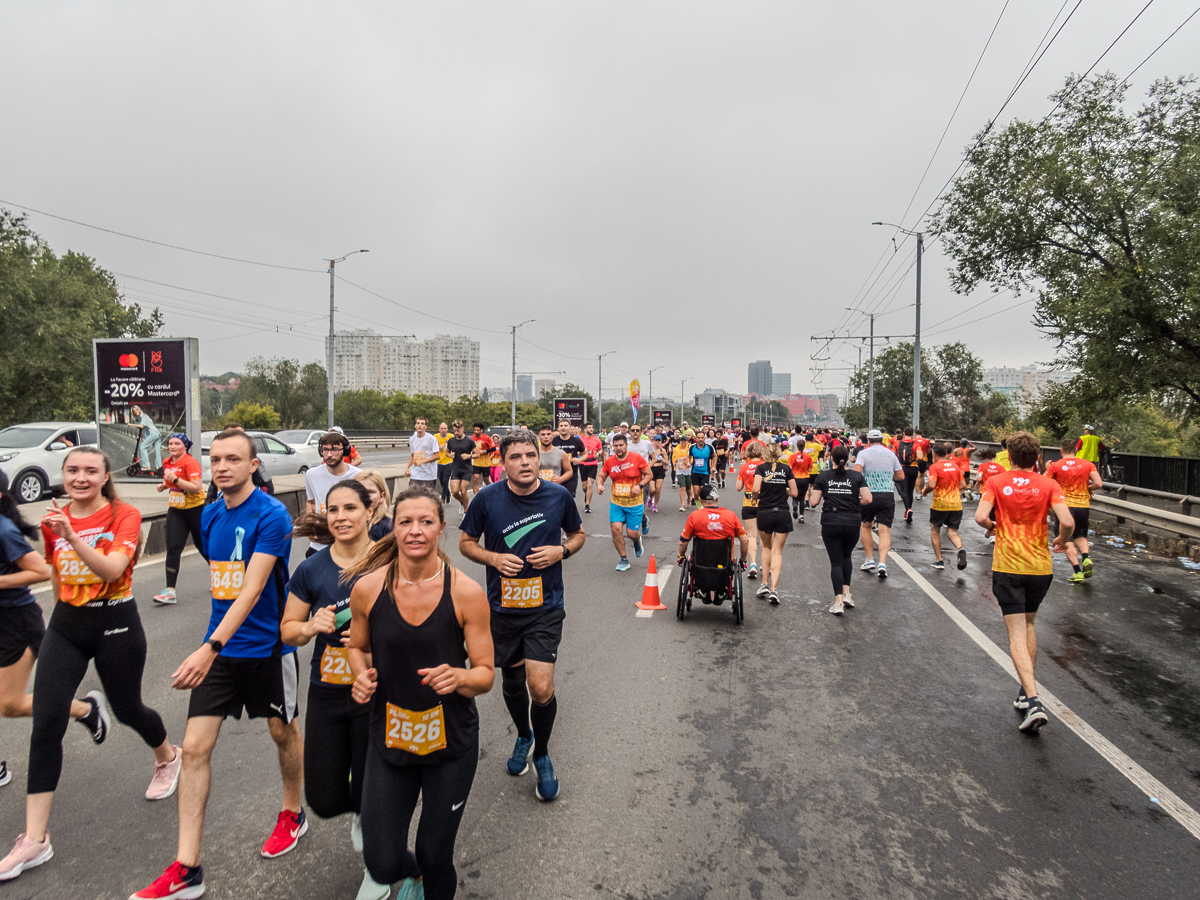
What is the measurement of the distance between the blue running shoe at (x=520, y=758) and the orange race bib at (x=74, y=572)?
2.26 meters

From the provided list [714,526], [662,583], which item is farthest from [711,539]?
[662,583]

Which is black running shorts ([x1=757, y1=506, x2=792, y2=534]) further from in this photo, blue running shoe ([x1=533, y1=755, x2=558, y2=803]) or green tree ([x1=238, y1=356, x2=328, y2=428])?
green tree ([x1=238, y1=356, x2=328, y2=428])

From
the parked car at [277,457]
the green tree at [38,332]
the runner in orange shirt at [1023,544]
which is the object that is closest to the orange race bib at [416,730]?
the runner in orange shirt at [1023,544]

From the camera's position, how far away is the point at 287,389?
76688 millimetres

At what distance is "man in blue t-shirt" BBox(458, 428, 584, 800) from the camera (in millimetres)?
3842

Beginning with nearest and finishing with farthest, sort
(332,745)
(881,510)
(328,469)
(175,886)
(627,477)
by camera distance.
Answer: (175,886), (332,745), (328,469), (881,510), (627,477)

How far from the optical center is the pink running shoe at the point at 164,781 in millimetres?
3740

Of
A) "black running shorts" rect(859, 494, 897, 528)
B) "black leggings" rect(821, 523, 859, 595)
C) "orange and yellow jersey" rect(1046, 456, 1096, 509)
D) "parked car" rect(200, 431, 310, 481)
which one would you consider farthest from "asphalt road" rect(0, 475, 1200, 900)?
"parked car" rect(200, 431, 310, 481)

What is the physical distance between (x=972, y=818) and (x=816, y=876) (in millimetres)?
1041

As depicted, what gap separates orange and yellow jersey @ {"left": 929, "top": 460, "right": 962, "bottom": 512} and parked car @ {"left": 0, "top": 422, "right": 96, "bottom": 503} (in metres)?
16.6

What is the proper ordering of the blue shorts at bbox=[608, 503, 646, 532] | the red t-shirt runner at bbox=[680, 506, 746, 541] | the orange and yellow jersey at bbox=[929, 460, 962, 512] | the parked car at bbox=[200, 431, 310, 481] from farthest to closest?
the parked car at bbox=[200, 431, 310, 481]
the orange and yellow jersey at bbox=[929, 460, 962, 512]
the blue shorts at bbox=[608, 503, 646, 532]
the red t-shirt runner at bbox=[680, 506, 746, 541]

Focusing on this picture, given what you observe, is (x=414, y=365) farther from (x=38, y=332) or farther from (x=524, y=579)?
(x=524, y=579)

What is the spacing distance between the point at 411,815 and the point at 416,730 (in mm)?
288

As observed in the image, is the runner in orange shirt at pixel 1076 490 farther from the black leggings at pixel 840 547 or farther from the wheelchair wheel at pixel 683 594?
the wheelchair wheel at pixel 683 594
